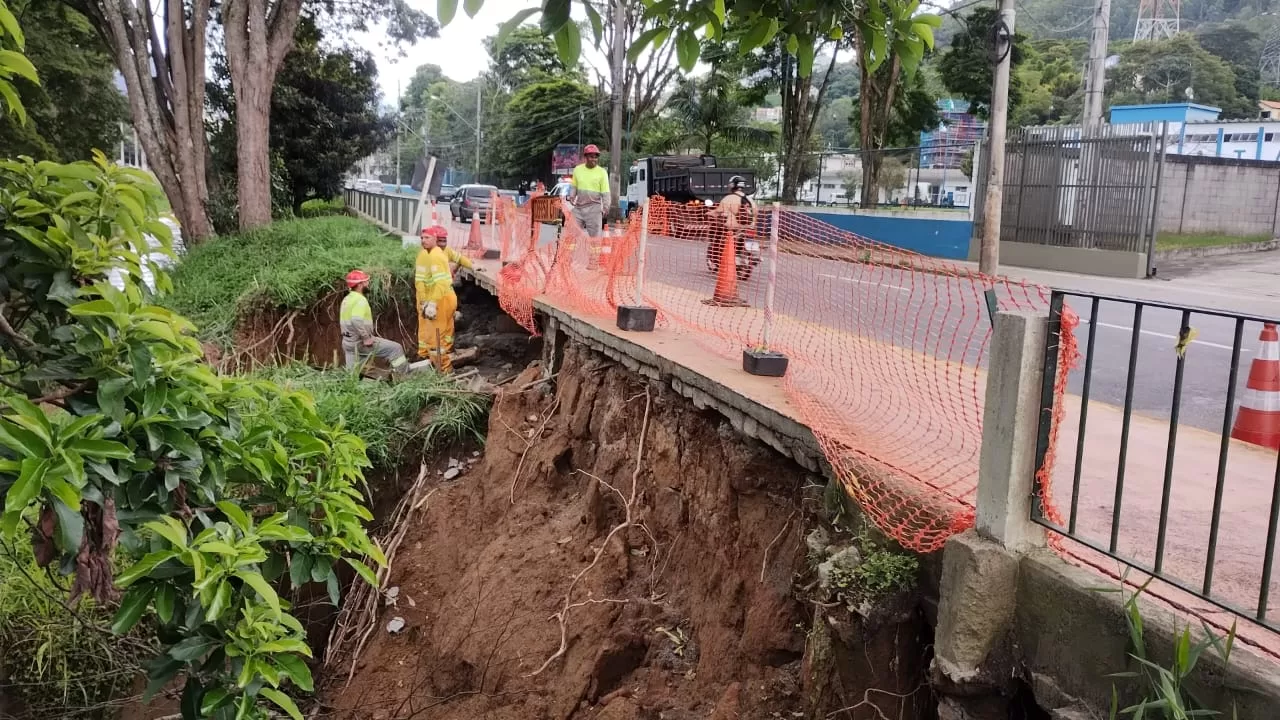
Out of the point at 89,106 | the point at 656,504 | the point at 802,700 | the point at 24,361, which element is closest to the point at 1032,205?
the point at 656,504

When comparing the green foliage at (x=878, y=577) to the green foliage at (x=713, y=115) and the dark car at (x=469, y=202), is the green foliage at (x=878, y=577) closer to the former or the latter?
the dark car at (x=469, y=202)

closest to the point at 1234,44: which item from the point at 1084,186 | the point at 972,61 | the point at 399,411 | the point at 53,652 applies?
the point at 972,61

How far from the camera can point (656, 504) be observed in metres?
5.91

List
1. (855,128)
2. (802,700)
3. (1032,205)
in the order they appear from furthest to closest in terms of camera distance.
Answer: (855,128) → (1032,205) → (802,700)

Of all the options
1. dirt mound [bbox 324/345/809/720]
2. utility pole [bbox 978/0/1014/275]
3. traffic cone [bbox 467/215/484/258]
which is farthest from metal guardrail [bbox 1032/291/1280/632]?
traffic cone [bbox 467/215/484/258]

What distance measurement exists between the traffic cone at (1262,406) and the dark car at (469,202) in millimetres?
26527

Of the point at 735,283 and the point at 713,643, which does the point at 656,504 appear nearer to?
the point at 713,643

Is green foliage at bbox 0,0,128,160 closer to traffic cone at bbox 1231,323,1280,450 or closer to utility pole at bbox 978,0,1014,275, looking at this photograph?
utility pole at bbox 978,0,1014,275

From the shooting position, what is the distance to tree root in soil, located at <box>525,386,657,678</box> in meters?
5.62

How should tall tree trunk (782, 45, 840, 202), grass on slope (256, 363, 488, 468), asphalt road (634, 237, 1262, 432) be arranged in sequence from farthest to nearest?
tall tree trunk (782, 45, 840, 202) < grass on slope (256, 363, 488, 468) < asphalt road (634, 237, 1262, 432)

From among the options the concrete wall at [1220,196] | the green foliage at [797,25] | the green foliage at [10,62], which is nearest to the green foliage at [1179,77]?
the concrete wall at [1220,196]

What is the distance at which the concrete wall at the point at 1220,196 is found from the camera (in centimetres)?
1914

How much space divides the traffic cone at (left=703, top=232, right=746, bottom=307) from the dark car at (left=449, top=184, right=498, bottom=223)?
22248 millimetres

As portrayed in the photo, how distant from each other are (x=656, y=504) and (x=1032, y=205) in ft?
51.7
